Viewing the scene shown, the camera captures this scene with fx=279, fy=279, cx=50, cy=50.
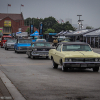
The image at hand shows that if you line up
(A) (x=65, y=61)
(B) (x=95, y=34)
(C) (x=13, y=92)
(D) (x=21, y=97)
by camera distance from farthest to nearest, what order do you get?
(B) (x=95, y=34) → (A) (x=65, y=61) → (C) (x=13, y=92) → (D) (x=21, y=97)

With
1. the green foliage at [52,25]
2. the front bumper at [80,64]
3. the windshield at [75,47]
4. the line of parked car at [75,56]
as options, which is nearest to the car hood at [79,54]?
the line of parked car at [75,56]

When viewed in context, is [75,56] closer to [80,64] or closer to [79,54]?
[79,54]

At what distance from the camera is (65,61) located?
1238 cm

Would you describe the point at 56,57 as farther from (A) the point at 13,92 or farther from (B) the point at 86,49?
(A) the point at 13,92

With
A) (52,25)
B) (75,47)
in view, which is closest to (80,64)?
(75,47)

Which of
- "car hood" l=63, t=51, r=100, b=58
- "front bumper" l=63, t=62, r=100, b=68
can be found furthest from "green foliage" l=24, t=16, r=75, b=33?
"front bumper" l=63, t=62, r=100, b=68

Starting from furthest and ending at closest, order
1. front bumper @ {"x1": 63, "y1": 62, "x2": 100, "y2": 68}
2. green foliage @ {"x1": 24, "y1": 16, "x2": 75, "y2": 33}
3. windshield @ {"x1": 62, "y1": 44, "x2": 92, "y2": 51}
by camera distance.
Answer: green foliage @ {"x1": 24, "y1": 16, "x2": 75, "y2": 33}, windshield @ {"x1": 62, "y1": 44, "x2": 92, "y2": 51}, front bumper @ {"x1": 63, "y1": 62, "x2": 100, "y2": 68}

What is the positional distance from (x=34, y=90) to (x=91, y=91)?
1.60 m

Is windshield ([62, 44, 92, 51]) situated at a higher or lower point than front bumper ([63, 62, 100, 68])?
higher

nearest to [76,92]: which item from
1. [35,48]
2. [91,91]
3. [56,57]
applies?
[91,91]

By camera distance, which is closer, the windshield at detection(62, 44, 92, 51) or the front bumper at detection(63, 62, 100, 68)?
the front bumper at detection(63, 62, 100, 68)

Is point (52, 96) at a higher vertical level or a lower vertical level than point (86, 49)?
lower

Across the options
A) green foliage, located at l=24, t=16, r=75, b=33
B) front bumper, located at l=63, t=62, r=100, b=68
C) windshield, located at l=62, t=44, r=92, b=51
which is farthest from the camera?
green foliage, located at l=24, t=16, r=75, b=33

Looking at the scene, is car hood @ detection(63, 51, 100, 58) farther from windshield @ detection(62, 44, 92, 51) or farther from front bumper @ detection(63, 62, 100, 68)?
windshield @ detection(62, 44, 92, 51)
